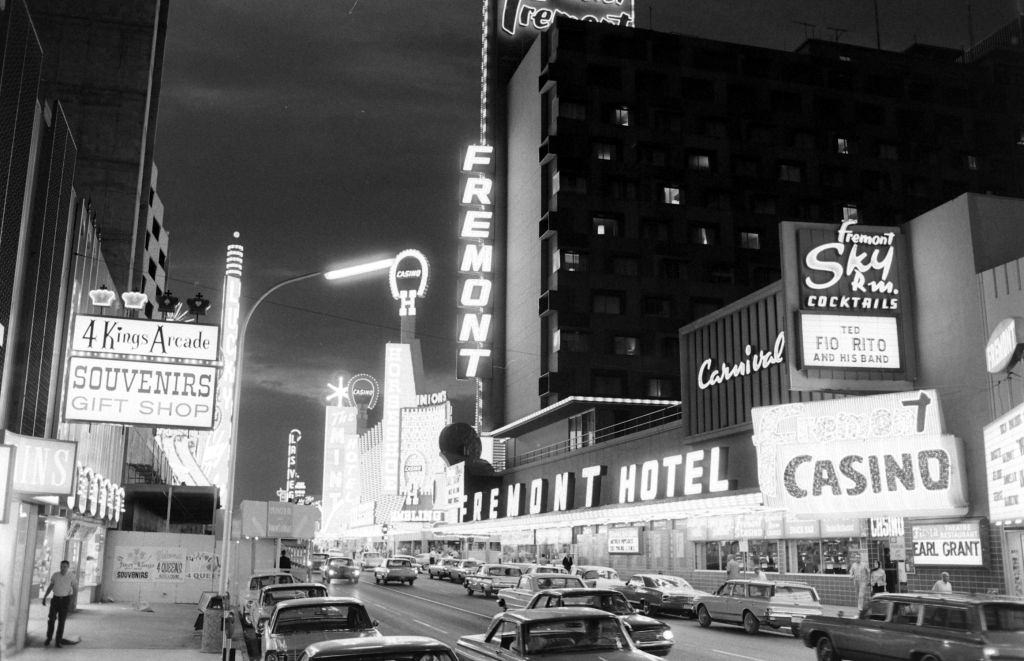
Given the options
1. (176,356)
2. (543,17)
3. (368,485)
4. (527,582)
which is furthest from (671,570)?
(368,485)

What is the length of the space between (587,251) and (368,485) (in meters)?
120

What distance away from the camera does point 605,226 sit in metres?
68.8

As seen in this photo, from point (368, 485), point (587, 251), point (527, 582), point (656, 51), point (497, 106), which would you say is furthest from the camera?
point (368, 485)

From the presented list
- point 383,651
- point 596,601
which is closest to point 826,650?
point 596,601

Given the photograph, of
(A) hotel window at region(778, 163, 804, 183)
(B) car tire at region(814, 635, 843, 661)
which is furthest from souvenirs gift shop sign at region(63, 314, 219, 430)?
(A) hotel window at region(778, 163, 804, 183)

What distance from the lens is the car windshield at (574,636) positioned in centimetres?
1173

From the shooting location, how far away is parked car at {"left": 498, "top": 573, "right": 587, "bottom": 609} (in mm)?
24708

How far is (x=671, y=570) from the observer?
4178 cm

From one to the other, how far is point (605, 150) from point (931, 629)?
58.7 meters

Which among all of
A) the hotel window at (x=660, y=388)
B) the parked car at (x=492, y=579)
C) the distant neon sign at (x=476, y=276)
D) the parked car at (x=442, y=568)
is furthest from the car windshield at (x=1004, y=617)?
the distant neon sign at (x=476, y=276)

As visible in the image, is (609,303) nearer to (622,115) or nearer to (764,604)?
(622,115)

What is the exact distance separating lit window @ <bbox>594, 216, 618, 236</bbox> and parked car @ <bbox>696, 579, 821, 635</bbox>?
44.1 metres

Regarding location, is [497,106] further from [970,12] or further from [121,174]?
[970,12]

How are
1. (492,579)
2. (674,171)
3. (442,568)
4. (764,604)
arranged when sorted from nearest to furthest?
(764,604) < (492,579) < (442,568) < (674,171)
